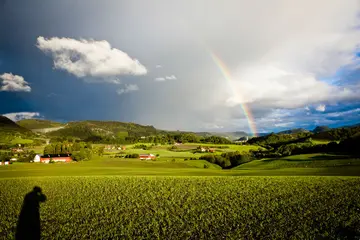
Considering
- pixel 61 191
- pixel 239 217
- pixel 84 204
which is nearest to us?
pixel 239 217

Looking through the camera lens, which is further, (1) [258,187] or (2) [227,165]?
(2) [227,165]

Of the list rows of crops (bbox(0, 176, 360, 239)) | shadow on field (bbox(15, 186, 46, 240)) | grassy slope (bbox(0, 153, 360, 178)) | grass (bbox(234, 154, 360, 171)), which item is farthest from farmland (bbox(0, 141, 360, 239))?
grass (bbox(234, 154, 360, 171))

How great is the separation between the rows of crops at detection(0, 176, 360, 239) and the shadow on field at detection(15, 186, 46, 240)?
0.52 metres

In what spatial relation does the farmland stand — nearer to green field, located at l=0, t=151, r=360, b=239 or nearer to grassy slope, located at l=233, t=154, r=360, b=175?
green field, located at l=0, t=151, r=360, b=239

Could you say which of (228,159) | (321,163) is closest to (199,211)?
(321,163)

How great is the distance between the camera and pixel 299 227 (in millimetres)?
16469

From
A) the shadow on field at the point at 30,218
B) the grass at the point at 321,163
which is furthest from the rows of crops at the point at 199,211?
the grass at the point at 321,163

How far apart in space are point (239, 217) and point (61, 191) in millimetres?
24534

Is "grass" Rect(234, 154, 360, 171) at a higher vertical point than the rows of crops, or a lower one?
higher

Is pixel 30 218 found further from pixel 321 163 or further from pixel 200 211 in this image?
pixel 321 163

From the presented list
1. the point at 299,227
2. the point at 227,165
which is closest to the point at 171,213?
the point at 299,227

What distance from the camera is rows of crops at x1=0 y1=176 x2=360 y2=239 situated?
16406mm

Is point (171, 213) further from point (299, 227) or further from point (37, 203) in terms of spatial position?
point (37, 203)

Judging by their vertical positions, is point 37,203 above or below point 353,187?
below
